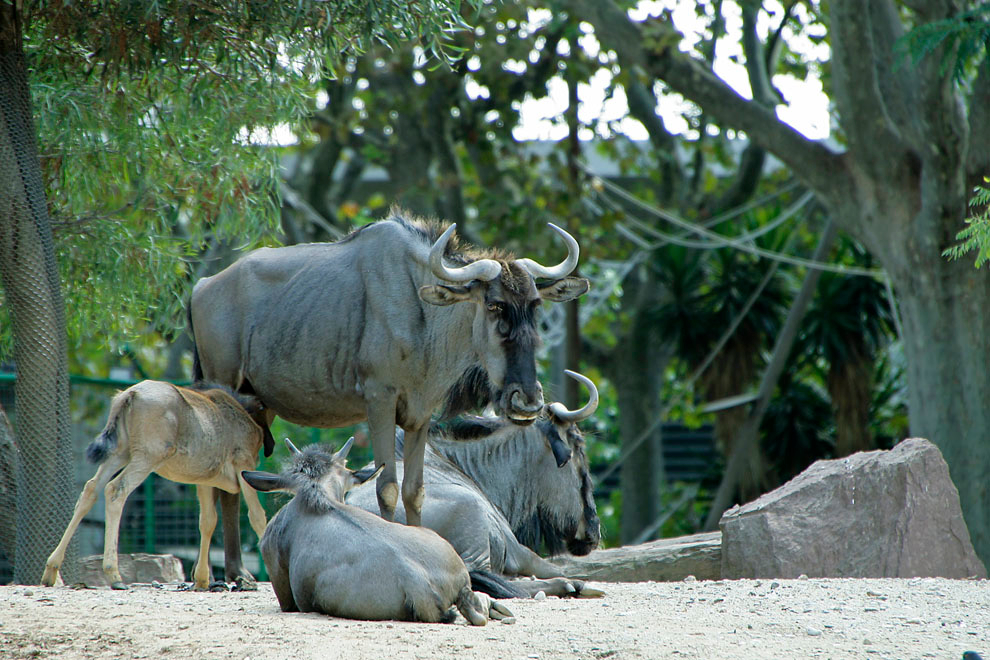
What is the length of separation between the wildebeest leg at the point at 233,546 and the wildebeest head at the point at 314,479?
1.11 meters

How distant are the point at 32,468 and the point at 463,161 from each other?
13178 millimetres

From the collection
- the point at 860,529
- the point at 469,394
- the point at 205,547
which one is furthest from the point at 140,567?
the point at 860,529

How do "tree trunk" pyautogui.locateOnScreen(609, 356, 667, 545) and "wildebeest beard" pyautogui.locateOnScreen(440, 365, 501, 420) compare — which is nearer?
"wildebeest beard" pyautogui.locateOnScreen(440, 365, 501, 420)

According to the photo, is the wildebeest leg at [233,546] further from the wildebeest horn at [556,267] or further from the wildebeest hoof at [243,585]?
the wildebeest horn at [556,267]

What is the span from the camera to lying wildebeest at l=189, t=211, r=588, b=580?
6.05m

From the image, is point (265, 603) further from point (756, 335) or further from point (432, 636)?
point (756, 335)

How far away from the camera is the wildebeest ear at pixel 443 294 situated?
19.8 ft

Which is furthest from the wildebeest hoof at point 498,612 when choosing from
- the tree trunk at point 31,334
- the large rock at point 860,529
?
the large rock at point 860,529

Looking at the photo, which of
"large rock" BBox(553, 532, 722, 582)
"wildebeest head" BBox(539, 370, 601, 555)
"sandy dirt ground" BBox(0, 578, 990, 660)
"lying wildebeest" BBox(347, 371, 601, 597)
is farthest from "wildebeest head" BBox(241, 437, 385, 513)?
"large rock" BBox(553, 532, 722, 582)

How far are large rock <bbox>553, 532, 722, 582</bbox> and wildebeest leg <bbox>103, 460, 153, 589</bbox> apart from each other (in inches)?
125

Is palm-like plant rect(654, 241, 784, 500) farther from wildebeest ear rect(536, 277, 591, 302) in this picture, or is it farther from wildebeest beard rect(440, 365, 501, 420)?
wildebeest ear rect(536, 277, 591, 302)

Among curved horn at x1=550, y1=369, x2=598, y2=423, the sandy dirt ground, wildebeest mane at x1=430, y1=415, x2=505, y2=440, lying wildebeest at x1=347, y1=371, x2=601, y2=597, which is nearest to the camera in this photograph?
the sandy dirt ground

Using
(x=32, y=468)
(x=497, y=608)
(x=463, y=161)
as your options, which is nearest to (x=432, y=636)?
(x=497, y=608)

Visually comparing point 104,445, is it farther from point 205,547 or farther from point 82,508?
point 205,547
